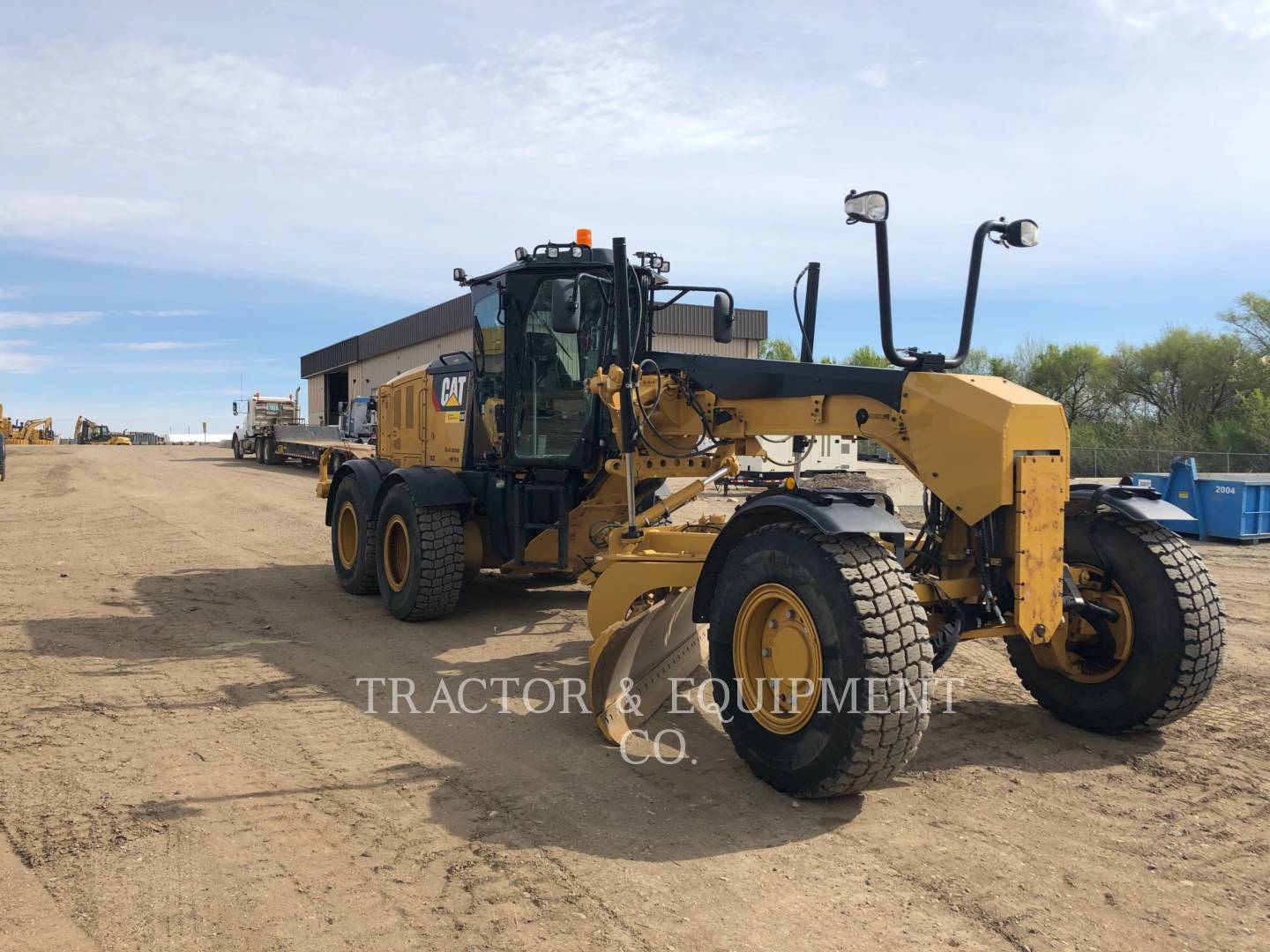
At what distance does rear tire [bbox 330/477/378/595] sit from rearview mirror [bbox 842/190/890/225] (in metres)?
6.00

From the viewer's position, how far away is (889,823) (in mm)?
3988

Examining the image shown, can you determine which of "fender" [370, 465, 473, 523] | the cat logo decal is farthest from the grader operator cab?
the cat logo decal

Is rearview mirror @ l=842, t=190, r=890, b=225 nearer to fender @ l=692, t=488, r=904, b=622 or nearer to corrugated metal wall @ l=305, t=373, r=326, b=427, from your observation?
fender @ l=692, t=488, r=904, b=622

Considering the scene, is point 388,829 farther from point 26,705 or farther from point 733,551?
point 26,705

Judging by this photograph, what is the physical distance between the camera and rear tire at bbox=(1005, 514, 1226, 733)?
4672 mm

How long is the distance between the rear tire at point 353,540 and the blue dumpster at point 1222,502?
37.6 ft

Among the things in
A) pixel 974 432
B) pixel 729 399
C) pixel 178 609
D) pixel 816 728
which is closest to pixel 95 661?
pixel 178 609

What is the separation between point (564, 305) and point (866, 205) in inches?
86.6

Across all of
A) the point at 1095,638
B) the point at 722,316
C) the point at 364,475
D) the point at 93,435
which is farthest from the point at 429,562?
the point at 93,435

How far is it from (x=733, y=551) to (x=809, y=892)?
170 centimetres

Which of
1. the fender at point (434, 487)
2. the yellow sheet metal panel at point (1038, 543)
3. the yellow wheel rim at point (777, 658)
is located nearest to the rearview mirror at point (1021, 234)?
the yellow sheet metal panel at point (1038, 543)

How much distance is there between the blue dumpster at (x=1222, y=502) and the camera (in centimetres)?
1476

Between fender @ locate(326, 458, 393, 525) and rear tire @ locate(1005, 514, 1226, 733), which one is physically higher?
fender @ locate(326, 458, 393, 525)

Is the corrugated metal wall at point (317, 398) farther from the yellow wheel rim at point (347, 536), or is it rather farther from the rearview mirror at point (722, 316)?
the rearview mirror at point (722, 316)
